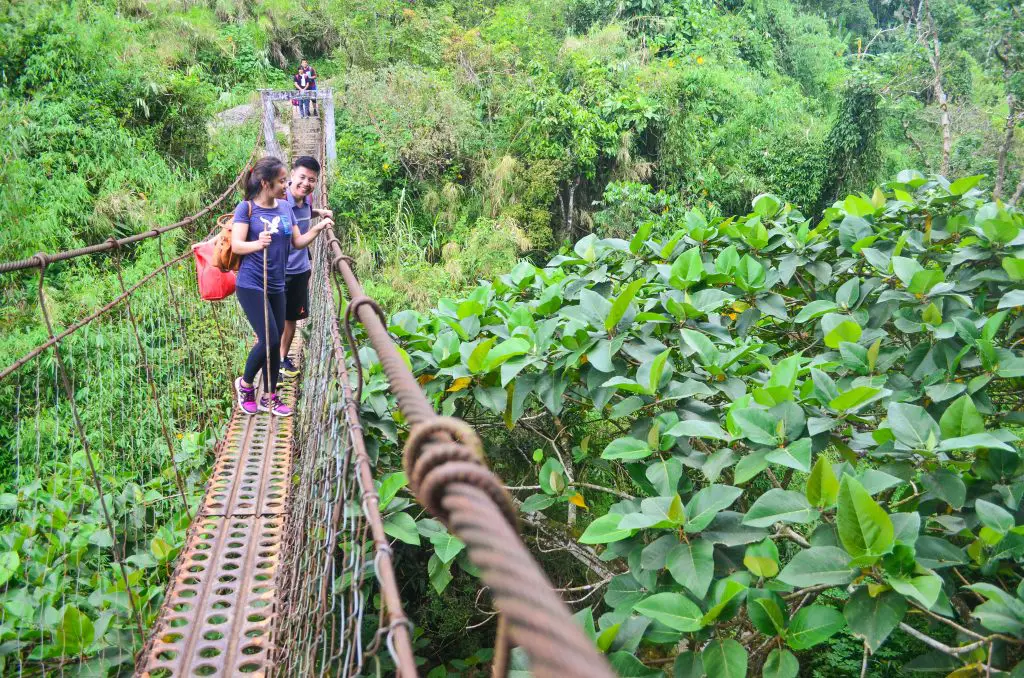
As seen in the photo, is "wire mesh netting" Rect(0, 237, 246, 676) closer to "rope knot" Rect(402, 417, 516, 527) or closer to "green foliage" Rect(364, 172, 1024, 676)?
"green foliage" Rect(364, 172, 1024, 676)

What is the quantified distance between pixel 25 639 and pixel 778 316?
2024 mm

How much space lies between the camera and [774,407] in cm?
116

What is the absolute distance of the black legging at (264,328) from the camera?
228 cm

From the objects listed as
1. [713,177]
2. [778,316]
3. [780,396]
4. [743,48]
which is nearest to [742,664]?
[780,396]

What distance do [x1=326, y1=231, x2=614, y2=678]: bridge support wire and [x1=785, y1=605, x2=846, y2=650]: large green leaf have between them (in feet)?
2.21

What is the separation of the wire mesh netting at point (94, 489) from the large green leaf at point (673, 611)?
111 centimetres

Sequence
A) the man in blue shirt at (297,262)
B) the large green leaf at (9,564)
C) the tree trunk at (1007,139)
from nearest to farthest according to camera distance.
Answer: the large green leaf at (9,564) < the man in blue shirt at (297,262) < the tree trunk at (1007,139)

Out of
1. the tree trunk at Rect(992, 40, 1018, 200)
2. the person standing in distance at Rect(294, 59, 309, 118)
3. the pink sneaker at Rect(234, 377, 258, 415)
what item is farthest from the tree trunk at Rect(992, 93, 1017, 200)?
the pink sneaker at Rect(234, 377, 258, 415)

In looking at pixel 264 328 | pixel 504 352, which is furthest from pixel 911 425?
pixel 264 328

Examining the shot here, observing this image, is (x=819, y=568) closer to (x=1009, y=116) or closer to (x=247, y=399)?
(x=247, y=399)

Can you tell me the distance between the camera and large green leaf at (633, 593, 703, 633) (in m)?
0.94

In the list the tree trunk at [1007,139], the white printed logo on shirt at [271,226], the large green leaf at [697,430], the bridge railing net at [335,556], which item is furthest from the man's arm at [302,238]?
the tree trunk at [1007,139]

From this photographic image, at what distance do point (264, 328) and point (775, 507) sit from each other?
179 cm

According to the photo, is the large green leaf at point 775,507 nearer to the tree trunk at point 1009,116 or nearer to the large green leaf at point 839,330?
the large green leaf at point 839,330
